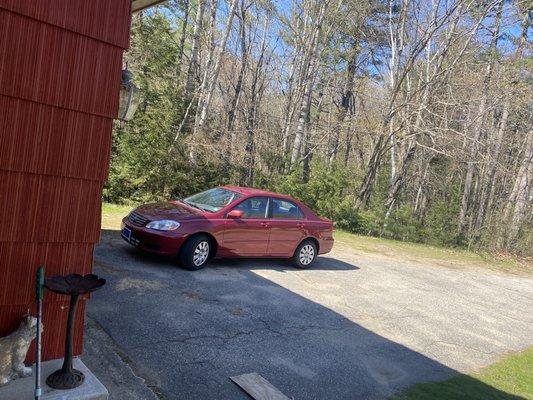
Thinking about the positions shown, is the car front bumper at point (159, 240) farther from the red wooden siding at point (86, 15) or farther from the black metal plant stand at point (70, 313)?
the red wooden siding at point (86, 15)

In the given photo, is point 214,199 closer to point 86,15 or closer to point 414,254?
point 86,15

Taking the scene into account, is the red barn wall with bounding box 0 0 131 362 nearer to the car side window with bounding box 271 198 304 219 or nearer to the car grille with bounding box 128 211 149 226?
the car grille with bounding box 128 211 149 226

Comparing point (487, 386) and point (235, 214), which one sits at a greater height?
point (235, 214)

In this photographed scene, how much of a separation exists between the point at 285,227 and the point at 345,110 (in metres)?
19.7

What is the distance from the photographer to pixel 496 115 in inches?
1126

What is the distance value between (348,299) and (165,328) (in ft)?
12.3

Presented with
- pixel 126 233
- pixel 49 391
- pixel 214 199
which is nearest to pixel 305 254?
pixel 214 199

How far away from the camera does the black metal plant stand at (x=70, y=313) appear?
10.2 ft

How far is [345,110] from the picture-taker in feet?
91.4

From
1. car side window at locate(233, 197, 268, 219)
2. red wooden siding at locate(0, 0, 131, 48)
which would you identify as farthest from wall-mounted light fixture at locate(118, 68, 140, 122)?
car side window at locate(233, 197, 268, 219)

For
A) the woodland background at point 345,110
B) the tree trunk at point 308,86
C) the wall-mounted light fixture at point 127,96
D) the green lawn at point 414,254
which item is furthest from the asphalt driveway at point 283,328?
the tree trunk at point 308,86

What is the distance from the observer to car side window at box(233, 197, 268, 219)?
8938mm

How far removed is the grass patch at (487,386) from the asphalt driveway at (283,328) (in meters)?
0.16

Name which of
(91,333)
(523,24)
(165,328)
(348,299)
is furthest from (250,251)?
(523,24)
